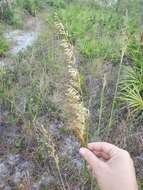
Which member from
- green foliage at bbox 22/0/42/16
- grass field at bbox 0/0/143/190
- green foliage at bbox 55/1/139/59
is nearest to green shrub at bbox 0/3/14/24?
grass field at bbox 0/0/143/190

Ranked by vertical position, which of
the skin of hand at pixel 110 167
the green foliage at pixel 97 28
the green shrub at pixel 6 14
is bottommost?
the green foliage at pixel 97 28

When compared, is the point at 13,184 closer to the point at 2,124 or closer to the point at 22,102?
the point at 2,124

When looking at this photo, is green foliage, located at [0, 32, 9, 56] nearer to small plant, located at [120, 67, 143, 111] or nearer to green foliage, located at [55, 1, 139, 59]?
green foliage, located at [55, 1, 139, 59]

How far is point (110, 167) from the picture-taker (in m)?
1.76

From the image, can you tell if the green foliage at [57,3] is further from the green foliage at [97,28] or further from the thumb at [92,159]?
the thumb at [92,159]

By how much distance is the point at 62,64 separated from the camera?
6.25 meters

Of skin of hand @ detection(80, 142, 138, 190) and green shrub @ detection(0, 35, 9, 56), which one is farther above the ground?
skin of hand @ detection(80, 142, 138, 190)

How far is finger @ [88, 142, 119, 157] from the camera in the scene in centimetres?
183

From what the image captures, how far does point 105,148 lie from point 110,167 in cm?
12

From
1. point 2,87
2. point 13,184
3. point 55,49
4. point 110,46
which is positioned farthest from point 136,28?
point 13,184

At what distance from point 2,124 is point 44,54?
1870mm

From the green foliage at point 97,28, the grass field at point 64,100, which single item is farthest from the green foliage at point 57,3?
the grass field at point 64,100

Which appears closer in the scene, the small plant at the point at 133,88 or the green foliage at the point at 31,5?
the small plant at the point at 133,88

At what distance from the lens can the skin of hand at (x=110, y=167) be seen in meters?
1.69
